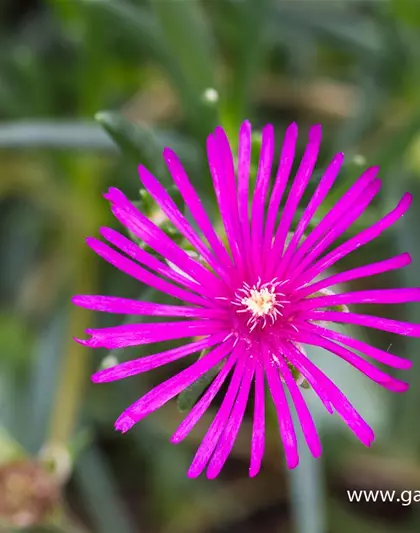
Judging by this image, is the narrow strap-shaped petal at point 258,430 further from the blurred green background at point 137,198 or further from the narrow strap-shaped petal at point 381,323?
the blurred green background at point 137,198

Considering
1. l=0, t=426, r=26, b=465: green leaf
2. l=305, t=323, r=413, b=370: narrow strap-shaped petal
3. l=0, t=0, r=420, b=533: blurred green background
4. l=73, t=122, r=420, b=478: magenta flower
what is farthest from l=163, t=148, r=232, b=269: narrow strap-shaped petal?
l=0, t=426, r=26, b=465: green leaf

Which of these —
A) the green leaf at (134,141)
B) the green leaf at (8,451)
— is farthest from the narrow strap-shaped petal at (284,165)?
the green leaf at (8,451)

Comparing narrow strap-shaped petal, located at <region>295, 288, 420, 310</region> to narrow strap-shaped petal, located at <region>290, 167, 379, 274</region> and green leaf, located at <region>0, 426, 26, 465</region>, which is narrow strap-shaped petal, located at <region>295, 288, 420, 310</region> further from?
green leaf, located at <region>0, 426, 26, 465</region>

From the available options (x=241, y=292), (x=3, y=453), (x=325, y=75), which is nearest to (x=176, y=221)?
(x=241, y=292)

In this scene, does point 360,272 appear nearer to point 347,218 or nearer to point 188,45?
point 347,218

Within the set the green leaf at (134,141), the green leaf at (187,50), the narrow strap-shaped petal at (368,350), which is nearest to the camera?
the narrow strap-shaped petal at (368,350)

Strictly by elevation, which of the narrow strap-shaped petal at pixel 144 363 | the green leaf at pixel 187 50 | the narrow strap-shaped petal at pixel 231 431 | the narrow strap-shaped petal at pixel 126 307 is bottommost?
the narrow strap-shaped petal at pixel 231 431

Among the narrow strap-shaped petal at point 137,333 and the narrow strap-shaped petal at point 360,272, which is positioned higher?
the narrow strap-shaped petal at point 360,272

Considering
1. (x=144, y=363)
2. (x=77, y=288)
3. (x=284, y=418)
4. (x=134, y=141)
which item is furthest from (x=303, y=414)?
(x=77, y=288)
